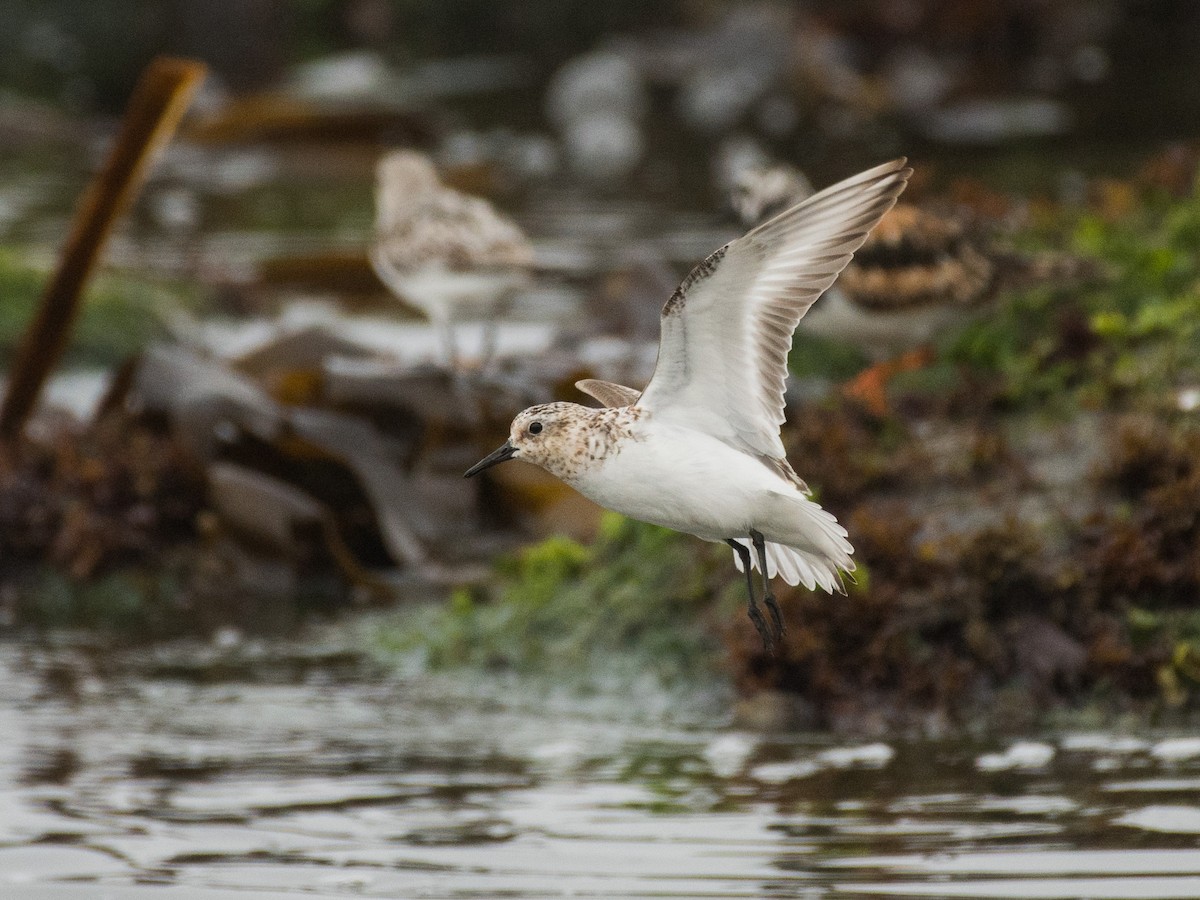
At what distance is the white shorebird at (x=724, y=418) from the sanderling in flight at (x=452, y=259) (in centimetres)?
453

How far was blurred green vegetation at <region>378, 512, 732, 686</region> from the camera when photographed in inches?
304

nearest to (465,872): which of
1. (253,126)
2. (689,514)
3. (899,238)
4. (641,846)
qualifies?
(641,846)

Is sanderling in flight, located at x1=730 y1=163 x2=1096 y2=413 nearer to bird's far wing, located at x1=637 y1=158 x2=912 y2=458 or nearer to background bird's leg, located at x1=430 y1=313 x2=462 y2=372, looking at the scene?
background bird's leg, located at x1=430 y1=313 x2=462 y2=372

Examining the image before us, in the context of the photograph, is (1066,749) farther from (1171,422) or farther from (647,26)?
(647,26)

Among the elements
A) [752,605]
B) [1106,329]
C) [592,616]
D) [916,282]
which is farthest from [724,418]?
[916,282]

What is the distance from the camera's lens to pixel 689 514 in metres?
5.00

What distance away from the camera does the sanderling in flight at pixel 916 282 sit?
8.64 metres

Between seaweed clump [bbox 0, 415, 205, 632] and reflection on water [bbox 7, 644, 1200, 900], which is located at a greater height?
seaweed clump [bbox 0, 415, 205, 632]

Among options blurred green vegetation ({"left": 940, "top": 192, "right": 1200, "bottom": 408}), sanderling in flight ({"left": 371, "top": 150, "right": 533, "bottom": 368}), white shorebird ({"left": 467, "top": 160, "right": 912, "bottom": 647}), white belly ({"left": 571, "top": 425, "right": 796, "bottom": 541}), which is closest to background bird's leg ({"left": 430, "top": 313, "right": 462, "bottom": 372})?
sanderling in flight ({"left": 371, "top": 150, "right": 533, "bottom": 368})

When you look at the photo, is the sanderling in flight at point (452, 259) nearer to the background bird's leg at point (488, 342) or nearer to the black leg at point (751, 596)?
the background bird's leg at point (488, 342)

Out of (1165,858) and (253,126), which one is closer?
(1165,858)

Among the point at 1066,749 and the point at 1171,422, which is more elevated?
the point at 1171,422

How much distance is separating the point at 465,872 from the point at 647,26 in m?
26.3

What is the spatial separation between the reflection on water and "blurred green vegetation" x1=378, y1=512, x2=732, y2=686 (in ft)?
1.27
